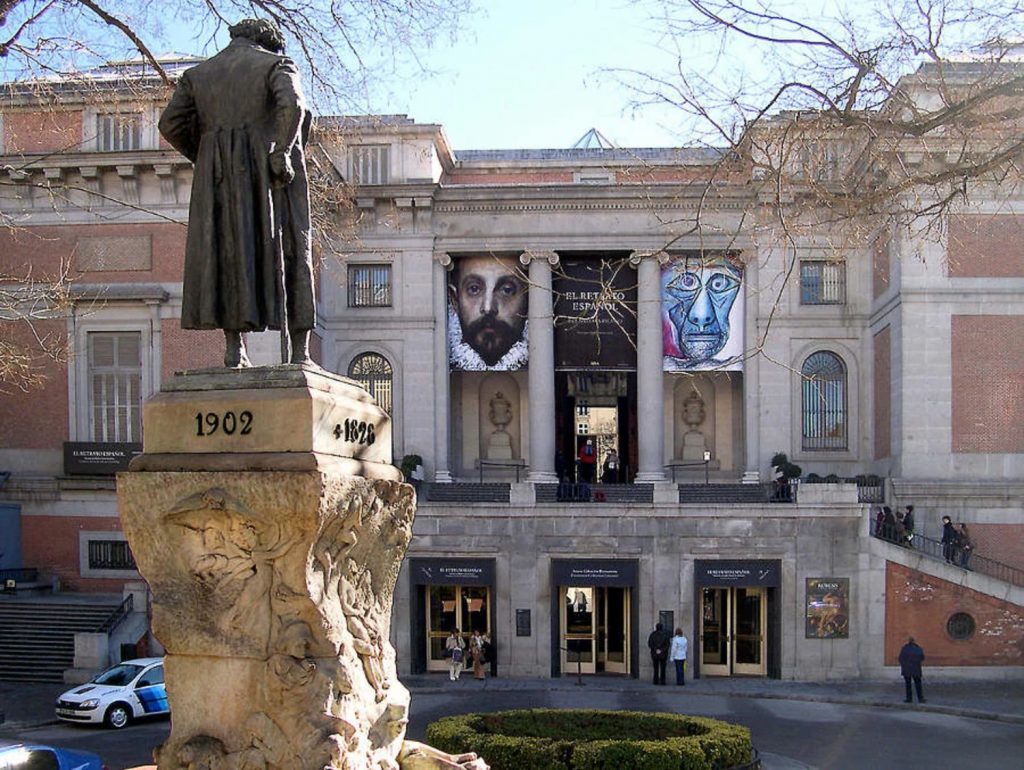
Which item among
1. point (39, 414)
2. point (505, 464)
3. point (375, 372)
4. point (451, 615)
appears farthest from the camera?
point (505, 464)

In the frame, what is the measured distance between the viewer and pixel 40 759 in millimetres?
12680

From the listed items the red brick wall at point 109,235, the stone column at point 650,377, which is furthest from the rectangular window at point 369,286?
the stone column at point 650,377

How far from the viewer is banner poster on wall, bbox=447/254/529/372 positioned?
3550 centimetres

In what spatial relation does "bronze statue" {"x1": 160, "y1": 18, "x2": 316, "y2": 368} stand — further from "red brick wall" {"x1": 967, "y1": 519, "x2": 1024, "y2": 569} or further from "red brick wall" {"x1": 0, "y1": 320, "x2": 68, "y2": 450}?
"red brick wall" {"x1": 967, "y1": 519, "x2": 1024, "y2": 569}

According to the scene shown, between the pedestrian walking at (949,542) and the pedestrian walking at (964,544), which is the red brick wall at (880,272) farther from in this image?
the pedestrian walking at (949,542)

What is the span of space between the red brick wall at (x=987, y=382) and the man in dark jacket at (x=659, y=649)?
1098 cm

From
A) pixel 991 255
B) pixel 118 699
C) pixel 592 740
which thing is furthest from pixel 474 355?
pixel 592 740

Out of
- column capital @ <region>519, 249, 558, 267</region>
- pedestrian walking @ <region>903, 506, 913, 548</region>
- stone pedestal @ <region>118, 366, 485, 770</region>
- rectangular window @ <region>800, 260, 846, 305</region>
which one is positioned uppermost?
column capital @ <region>519, 249, 558, 267</region>

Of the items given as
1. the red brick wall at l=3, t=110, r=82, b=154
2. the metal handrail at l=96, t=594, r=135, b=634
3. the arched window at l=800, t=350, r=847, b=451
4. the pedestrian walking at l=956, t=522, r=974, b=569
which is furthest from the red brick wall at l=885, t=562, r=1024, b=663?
the red brick wall at l=3, t=110, r=82, b=154

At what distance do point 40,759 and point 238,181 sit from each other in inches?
355

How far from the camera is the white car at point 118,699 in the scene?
21297 mm

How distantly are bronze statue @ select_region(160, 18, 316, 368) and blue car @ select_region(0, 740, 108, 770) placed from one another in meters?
8.00

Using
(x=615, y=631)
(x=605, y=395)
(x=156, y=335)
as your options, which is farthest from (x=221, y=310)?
(x=605, y=395)

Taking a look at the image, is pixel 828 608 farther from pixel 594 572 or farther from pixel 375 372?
pixel 375 372
